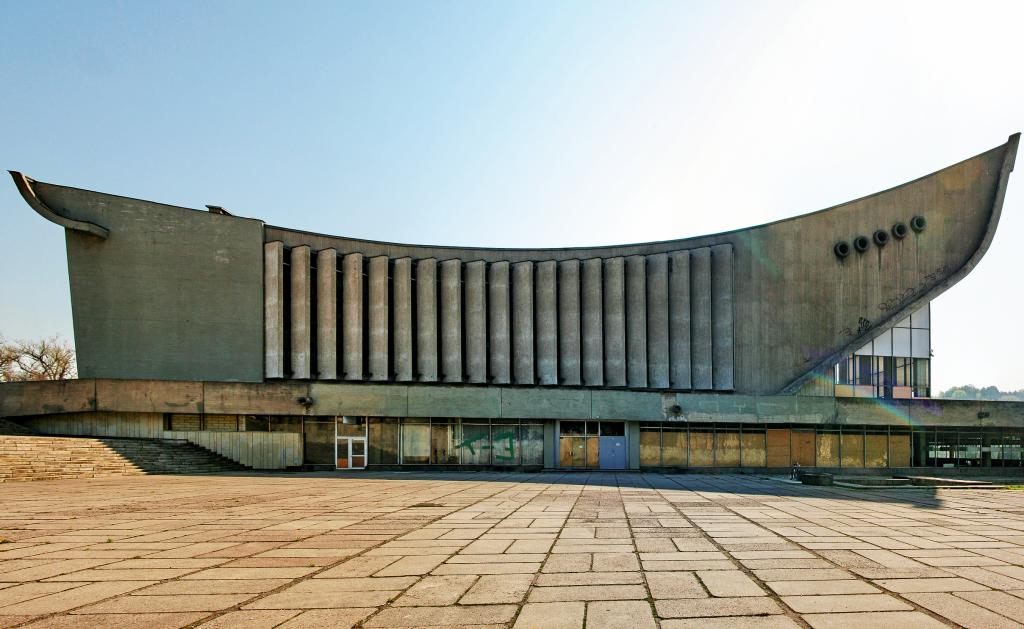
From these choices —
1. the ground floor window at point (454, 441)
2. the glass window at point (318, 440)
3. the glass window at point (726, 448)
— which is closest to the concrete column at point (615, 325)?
the glass window at point (726, 448)

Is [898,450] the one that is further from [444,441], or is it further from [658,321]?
[444,441]

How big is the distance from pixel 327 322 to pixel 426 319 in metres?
5.57

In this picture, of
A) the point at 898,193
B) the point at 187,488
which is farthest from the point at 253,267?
the point at 898,193

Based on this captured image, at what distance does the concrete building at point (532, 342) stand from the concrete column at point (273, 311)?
115mm

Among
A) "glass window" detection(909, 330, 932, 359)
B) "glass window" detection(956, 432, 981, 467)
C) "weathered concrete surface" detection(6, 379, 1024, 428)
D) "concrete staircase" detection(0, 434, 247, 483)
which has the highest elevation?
"glass window" detection(909, 330, 932, 359)

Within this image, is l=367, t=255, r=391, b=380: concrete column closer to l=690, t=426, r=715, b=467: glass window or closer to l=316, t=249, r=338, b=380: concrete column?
l=316, t=249, r=338, b=380: concrete column

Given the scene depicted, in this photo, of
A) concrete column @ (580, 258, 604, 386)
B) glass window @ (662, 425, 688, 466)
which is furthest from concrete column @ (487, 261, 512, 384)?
glass window @ (662, 425, 688, 466)

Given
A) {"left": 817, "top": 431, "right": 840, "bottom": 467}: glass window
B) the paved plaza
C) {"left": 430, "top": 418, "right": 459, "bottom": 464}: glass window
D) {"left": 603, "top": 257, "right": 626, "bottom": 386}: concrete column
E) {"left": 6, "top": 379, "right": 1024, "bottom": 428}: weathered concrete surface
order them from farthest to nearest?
{"left": 603, "top": 257, "right": 626, "bottom": 386}: concrete column → {"left": 817, "top": 431, "right": 840, "bottom": 467}: glass window → {"left": 430, "top": 418, "right": 459, "bottom": 464}: glass window → {"left": 6, "top": 379, "right": 1024, "bottom": 428}: weathered concrete surface → the paved plaza

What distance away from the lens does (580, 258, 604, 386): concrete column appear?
3753 centimetres

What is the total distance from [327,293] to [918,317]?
34.7 meters

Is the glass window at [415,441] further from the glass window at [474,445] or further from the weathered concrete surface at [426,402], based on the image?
the glass window at [474,445]

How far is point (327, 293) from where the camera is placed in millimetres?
36406

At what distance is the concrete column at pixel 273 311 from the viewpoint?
3509 cm

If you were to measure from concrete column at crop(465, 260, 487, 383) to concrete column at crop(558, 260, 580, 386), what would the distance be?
4.51 m
